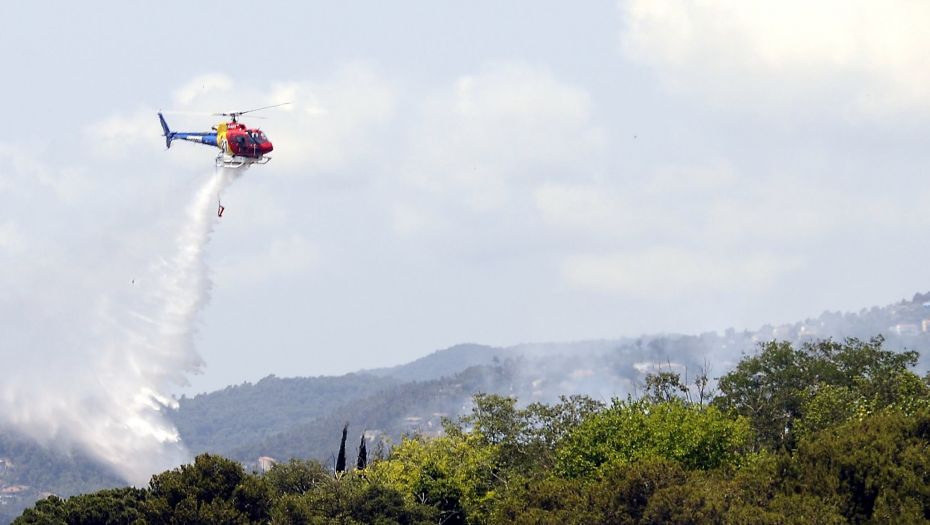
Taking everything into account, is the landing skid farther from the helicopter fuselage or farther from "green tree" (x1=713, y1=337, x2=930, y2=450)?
"green tree" (x1=713, y1=337, x2=930, y2=450)

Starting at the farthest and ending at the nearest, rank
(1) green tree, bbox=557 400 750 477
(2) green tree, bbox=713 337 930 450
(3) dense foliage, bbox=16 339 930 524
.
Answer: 1. (2) green tree, bbox=713 337 930 450
2. (1) green tree, bbox=557 400 750 477
3. (3) dense foliage, bbox=16 339 930 524

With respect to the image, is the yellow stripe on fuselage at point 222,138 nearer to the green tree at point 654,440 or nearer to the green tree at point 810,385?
the green tree at point 654,440

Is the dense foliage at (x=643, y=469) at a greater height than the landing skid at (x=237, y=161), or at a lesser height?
lesser

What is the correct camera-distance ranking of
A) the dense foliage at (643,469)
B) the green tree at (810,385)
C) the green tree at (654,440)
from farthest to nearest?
the green tree at (810,385), the green tree at (654,440), the dense foliage at (643,469)

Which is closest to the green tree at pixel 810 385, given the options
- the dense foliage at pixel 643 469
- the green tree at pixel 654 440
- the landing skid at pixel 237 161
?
the dense foliage at pixel 643 469

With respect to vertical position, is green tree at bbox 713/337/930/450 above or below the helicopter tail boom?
below

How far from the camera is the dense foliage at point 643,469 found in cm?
6731

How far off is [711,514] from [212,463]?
1270 inches

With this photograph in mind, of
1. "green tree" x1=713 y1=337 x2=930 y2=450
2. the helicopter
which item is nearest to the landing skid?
the helicopter

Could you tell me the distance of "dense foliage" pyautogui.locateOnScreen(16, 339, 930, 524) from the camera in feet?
221

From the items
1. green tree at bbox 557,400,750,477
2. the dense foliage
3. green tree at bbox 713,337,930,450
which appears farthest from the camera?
green tree at bbox 713,337,930,450

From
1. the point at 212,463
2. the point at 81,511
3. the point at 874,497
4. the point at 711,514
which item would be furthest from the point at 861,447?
the point at 81,511

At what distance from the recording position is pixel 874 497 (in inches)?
2628

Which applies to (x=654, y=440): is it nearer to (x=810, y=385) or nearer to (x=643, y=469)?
→ (x=643, y=469)
